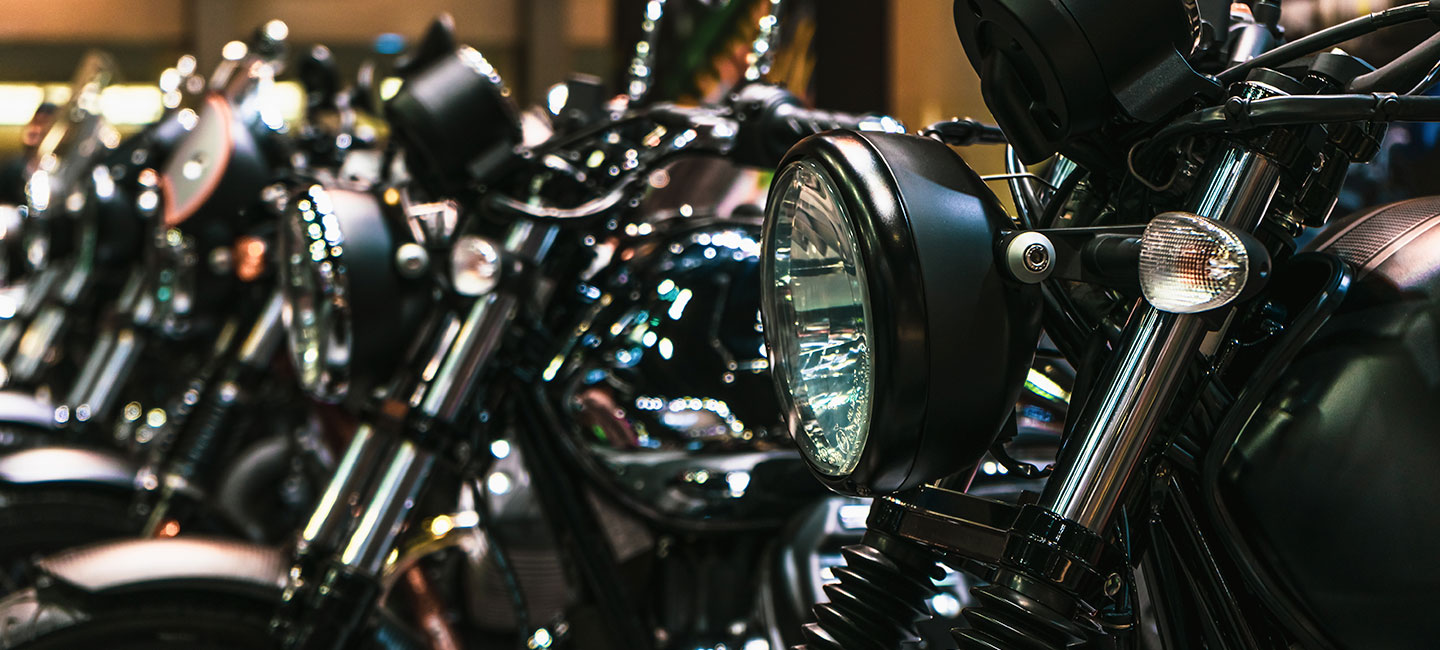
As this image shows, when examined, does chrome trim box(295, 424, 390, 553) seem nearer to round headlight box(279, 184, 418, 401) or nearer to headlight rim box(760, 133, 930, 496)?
round headlight box(279, 184, 418, 401)

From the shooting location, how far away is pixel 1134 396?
702mm

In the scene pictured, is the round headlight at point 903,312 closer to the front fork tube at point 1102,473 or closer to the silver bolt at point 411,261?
the front fork tube at point 1102,473

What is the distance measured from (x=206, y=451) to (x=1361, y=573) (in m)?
1.82

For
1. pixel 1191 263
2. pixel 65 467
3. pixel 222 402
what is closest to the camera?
pixel 1191 263

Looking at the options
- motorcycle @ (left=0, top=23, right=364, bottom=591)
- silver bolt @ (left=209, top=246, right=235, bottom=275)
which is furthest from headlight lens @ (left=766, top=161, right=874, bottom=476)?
silver bolt @ (left=209, top=246, right=235, bottom=275)

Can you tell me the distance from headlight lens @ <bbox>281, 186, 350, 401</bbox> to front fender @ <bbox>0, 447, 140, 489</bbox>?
0.69 meters

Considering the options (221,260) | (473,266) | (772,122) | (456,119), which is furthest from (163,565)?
(221,260)

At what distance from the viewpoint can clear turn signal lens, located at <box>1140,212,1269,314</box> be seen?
25.6 inches

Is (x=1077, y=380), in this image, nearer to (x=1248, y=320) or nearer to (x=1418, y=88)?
(x=1248, y=320)

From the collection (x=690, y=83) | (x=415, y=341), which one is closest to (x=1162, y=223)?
(x=415, y=341)

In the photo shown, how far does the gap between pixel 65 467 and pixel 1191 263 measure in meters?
1.73

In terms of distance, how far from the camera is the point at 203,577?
4.22 ft

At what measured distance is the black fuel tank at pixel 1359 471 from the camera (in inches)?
28.4

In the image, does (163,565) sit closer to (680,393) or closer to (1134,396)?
(680,393)
